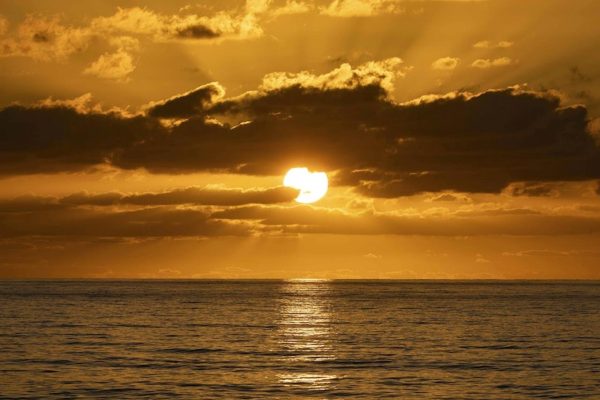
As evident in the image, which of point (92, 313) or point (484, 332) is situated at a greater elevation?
point (92, 313)

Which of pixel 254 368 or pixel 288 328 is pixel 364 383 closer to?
pixel 254 368

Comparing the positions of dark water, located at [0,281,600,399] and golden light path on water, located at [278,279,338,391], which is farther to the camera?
golden light path on water, located at [278,279,338,391]

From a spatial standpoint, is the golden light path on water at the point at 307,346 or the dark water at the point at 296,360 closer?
the dark water at the point at 296,360

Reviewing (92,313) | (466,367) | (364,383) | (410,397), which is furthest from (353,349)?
(92,313)

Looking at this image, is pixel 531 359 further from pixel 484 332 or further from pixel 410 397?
pixel 484 332

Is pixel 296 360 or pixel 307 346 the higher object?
pixel 307 346

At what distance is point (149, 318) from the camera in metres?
140

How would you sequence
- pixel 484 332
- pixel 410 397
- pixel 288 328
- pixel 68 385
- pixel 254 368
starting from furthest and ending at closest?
pixel 288 328 < pixel 484 332 < pixel 254 368 < pixel 68 385 < pixel 410 397

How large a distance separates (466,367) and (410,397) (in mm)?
16306

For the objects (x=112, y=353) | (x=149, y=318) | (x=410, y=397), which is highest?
(x=149, y=318)

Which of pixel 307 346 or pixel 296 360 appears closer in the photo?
pixel 296 360

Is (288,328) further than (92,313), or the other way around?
(92,313)

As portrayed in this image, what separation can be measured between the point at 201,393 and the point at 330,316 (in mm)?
92830

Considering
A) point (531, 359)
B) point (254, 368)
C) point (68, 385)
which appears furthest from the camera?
point (531, 359)
